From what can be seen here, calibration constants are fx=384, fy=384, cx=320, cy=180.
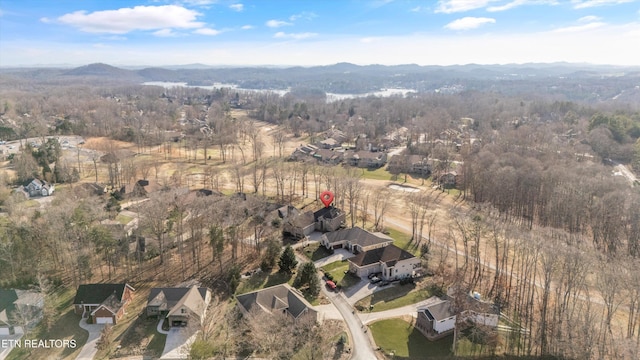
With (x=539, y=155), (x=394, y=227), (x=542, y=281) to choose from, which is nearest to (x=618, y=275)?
(x=542, y=281)

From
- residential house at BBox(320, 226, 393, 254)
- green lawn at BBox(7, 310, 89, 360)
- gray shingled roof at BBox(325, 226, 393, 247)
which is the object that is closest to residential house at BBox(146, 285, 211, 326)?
green lawn at BBox(7, 310, 89, 360)

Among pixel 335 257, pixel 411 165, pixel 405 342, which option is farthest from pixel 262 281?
pixel 411 165

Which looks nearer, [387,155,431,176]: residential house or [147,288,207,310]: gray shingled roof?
[147,288,207,310]: gray shingled roof

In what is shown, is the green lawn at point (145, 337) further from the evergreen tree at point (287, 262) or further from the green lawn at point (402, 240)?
the green lawn at point (402, 240)

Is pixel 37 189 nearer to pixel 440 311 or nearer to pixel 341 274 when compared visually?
pixel 341 274

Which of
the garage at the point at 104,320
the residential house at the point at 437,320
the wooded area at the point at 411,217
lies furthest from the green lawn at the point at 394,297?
the garage at the point at 104,320

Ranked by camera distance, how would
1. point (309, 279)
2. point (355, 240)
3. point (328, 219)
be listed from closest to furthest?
1. point (309, 279)
2. point (355, 240)
3. point (328, 219)

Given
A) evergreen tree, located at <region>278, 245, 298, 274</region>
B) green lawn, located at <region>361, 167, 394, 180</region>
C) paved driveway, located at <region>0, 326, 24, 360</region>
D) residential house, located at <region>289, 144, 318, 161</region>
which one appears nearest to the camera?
paved driveway, located at <region>0, 326, 24, 360</region>

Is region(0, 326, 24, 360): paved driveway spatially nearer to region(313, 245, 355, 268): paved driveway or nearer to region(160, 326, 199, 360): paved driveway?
region(160, 326, 199, 360): paved driveway
